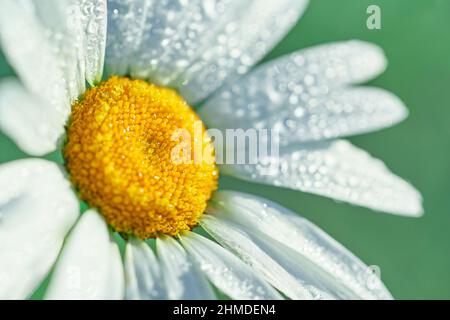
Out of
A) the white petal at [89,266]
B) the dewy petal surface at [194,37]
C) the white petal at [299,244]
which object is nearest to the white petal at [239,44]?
the dewy petal surface at [194,37]

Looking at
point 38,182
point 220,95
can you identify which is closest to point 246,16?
point 220,95

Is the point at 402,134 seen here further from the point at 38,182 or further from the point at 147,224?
the point at 38,182

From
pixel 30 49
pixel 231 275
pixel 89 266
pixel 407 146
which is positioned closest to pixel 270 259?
pixel 231 275

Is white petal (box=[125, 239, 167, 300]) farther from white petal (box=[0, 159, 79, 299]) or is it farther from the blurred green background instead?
the blurred green background

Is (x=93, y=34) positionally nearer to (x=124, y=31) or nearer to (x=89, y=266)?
(x=124, y=31)

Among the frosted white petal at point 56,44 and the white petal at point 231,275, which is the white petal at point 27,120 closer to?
the frosted white petal at point 56,44

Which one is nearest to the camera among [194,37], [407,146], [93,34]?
[93,34]

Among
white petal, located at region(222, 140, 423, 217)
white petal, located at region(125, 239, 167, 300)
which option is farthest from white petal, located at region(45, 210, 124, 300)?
white petal, located at region(222, 140, 423, 217)
